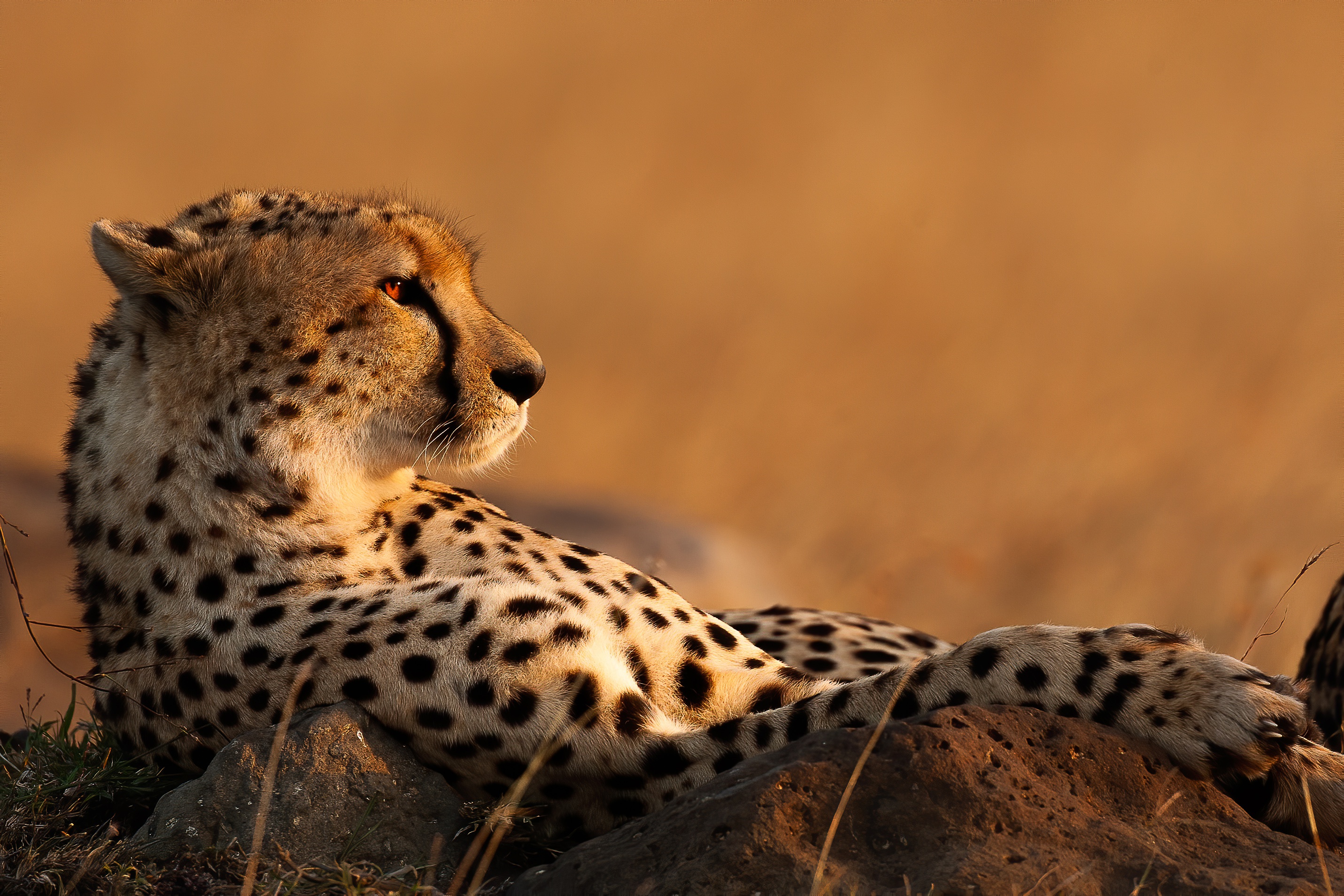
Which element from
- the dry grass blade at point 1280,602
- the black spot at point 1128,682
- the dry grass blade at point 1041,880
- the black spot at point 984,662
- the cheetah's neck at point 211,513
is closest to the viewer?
the dry grass blade at point 1041,880

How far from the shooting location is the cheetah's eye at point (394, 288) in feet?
10.2

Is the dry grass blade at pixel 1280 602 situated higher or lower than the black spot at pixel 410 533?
higher

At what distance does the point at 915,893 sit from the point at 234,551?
1655 millimetres

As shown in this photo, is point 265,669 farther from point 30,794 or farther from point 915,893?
point 915,893

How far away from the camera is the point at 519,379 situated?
122 inches

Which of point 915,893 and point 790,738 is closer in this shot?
point 915,893

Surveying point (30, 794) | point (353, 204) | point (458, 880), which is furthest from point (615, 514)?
point (458, 880)

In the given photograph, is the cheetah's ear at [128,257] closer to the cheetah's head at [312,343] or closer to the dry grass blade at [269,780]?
the cheetah's head at [312,343]

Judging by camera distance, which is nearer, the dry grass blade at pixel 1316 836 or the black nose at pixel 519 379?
the dry grass blade at pixel 1316 836

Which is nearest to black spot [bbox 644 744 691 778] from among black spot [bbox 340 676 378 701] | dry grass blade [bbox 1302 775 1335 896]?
black spot [bbox 340 676 378 701]

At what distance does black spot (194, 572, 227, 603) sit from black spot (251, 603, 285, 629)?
11 centimetres

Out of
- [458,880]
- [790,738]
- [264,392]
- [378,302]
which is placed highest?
[378,302]

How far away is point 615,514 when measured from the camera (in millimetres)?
6383

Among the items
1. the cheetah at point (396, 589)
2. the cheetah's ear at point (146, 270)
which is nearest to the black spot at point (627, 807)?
the cheetah at point (396, 589)
